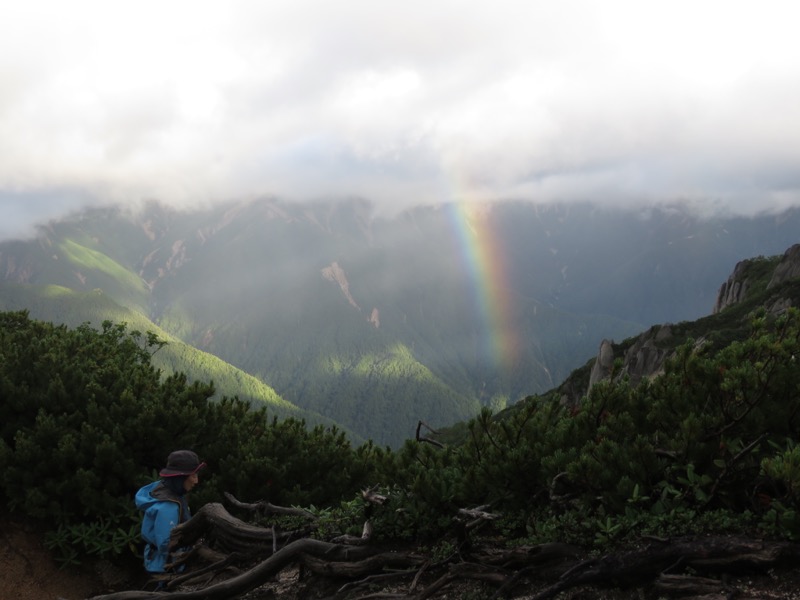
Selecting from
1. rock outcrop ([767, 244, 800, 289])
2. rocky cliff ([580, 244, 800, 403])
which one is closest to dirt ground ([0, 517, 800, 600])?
rocky cliff ([580, 244, 800, 403])

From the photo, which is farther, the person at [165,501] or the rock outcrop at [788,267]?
the rock outcrop at [788,267]

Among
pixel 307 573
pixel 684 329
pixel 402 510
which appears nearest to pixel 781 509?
pixel 402 510

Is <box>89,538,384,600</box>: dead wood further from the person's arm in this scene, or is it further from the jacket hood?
the jacket hood

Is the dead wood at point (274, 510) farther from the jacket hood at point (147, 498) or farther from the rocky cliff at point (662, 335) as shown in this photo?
the rocky cliff at point (662, 335)

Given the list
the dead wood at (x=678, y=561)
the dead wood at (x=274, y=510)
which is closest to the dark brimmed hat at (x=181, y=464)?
the dead wood at (x=274, y=510)

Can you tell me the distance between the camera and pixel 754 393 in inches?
269

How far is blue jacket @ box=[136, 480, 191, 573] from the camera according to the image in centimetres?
1006

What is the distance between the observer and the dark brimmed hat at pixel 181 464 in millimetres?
9805

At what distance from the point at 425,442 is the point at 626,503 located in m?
3.73

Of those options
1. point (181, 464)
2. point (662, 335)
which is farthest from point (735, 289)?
point (181, 464)

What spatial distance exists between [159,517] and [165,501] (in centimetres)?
28

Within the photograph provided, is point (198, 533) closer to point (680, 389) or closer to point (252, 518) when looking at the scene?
point (252, 518)

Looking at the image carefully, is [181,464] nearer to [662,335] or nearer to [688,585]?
[688,585]

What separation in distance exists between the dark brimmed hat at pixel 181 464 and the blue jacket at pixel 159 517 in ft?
1.70
